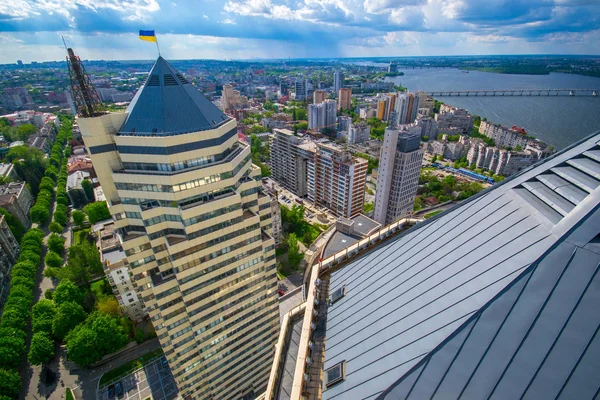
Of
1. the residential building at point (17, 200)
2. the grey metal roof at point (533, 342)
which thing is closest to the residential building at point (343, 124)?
the residential building at point (17, 200)

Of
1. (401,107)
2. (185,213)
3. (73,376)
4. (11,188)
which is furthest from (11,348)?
(401,107)

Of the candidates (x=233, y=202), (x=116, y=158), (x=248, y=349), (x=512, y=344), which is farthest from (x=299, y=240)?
(x=512, y=344)

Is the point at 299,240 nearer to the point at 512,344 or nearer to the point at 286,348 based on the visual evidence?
the point at 286,348

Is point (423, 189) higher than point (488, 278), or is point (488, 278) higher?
point (488, 278)

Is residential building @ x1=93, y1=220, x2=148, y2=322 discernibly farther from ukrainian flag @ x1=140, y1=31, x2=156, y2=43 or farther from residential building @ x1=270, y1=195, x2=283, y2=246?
ukrainian flag @ x1=140, y1=31, x2=156, y2=43

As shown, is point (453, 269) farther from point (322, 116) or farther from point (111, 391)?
point (322, 116)

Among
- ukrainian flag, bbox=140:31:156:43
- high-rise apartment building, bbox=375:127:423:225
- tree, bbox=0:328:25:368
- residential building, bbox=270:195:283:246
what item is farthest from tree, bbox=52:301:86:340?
high-rise apartment building, bbox=375:127:423:225

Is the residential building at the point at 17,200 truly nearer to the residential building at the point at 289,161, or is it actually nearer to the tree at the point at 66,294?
the tree at the point at 66,294
